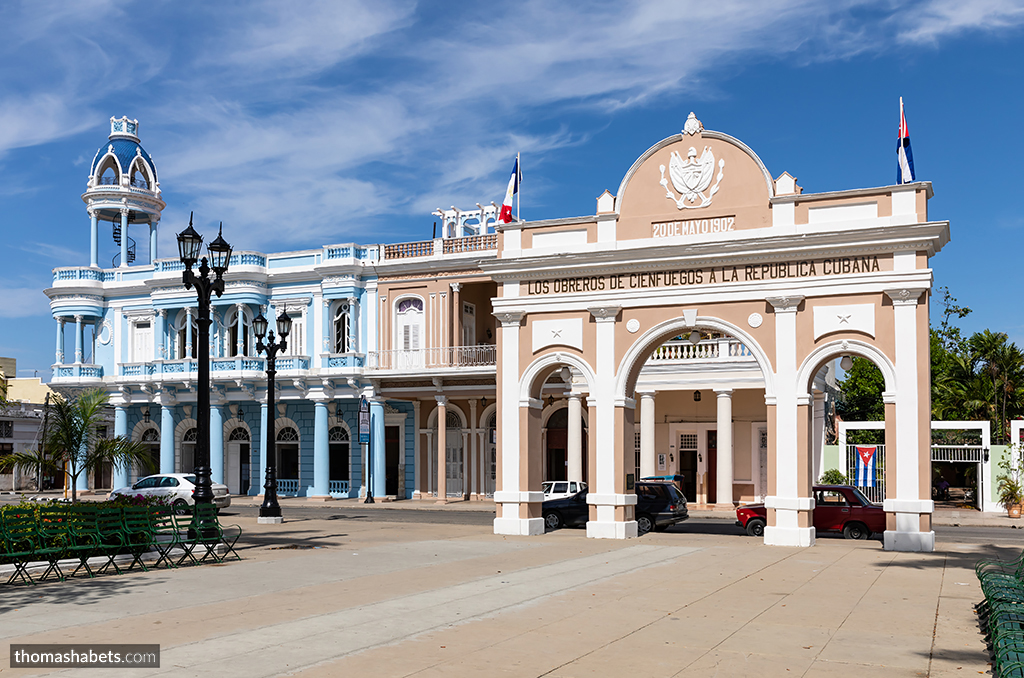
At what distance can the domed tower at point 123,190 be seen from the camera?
44219 millimetres

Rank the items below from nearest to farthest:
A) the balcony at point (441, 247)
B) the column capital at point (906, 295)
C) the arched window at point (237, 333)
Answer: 1. the column capital at point (906, 295)
2. the balcony at point (441, 247)
3. the arched window at point (237, 333)

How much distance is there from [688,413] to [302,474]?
16.6 meters

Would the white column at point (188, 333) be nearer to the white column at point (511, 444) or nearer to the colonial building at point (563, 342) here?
the colonial building at point (563, 342)

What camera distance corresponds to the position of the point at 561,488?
91.2 ft

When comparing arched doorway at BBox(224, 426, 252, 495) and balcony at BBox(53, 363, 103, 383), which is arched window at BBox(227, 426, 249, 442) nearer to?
arched doorway at BBox(224, 426, 252, 495)

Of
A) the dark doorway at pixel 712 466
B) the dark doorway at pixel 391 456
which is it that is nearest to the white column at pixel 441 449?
the dark doorway at pixel 391 456

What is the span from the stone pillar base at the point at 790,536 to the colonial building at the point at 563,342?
1.6 inches

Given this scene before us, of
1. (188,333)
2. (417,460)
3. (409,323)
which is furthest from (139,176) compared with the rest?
(417,460)

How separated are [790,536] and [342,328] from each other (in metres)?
24.6

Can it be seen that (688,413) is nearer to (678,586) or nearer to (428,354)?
(428,354)

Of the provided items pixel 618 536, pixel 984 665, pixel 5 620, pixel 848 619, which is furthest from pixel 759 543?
pixel 5 620

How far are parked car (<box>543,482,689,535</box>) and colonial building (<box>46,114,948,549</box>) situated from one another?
135 cm

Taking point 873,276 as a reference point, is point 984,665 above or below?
below

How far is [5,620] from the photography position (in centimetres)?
1055
